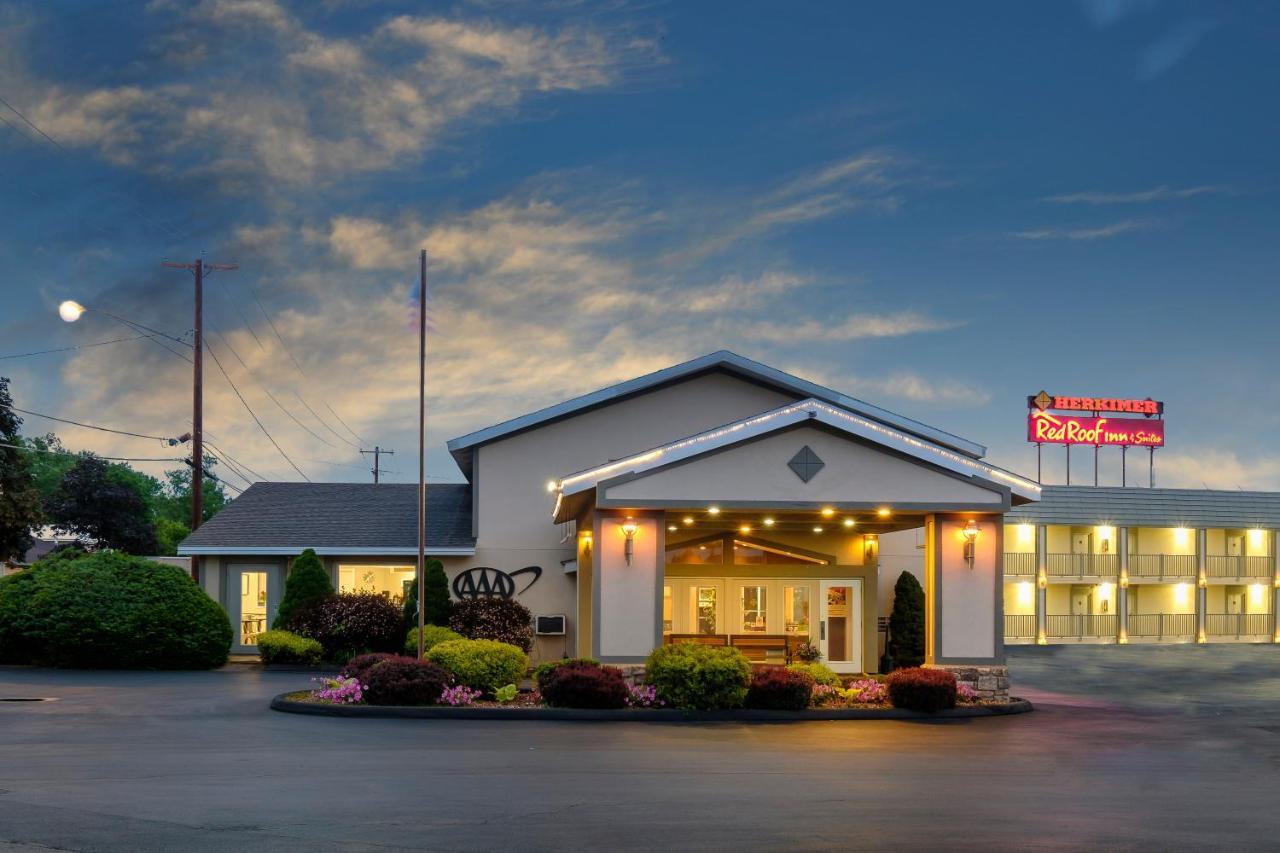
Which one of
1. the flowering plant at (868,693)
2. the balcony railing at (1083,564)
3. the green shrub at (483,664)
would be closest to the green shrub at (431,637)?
the green shrub at (483,664)

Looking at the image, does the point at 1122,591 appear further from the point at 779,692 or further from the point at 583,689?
the point at 583,689

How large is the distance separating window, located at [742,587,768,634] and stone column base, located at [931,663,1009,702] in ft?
23.3

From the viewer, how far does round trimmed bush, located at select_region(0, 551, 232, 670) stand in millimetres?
30250

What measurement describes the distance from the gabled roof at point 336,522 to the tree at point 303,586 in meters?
1.32

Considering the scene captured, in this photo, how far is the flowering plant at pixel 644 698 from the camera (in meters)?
21.8

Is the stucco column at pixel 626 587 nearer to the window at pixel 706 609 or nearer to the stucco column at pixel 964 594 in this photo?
the stucco column at pixel 964 594

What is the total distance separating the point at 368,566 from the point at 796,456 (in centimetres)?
1571

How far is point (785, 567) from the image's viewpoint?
98.3 feet

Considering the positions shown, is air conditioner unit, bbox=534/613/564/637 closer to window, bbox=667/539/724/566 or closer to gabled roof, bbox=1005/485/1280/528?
window, bbox=667/539/724/566

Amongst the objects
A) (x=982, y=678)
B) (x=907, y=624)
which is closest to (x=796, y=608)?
(x=907, y=624)

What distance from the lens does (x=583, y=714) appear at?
2109 cm

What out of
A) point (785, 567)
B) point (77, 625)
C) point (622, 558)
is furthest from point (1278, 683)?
point (77, 625)

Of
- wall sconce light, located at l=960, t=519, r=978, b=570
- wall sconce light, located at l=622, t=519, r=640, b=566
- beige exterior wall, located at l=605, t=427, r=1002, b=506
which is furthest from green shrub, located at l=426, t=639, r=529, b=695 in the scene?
wall sconce light, located at l=960, t=519, r=978, b=570

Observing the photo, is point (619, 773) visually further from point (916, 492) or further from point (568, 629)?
point (568, 629)
